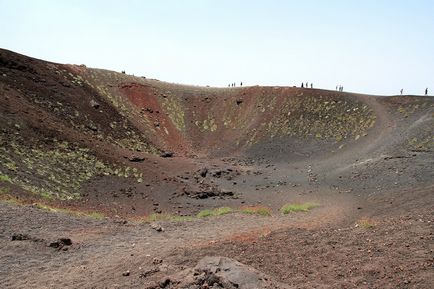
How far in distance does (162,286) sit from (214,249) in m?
2.82

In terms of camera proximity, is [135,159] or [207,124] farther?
[207,124]

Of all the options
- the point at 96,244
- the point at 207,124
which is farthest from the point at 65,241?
the point at 207,124

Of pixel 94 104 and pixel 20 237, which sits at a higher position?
pixel 94 104

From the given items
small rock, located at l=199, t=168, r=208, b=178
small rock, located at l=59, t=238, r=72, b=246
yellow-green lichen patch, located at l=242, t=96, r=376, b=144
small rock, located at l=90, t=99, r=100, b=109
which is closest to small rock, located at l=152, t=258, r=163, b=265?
small rock, located at l=59, t=238, r=72, b=246

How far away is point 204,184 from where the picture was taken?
105 feet

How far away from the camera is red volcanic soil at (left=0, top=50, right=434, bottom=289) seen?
388 inches

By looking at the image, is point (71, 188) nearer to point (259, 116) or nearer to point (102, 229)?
point (102, 229)

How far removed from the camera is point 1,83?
3434 cm

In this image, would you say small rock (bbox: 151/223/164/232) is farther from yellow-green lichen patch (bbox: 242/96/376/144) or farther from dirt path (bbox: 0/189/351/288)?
yellow-green lichen patch (bbox: 242/96/376/144)

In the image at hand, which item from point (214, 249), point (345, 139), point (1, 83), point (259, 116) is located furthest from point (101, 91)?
point (214, 249)

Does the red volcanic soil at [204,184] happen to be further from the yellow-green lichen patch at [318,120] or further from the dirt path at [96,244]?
the yellow-green lichen patch at [318,120]

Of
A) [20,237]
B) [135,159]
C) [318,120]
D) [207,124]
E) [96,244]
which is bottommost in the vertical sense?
[96,244]

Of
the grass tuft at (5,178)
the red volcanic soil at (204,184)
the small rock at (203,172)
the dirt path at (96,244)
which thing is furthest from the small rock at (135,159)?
the dirt path at (96,244)

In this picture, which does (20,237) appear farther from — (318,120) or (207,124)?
(207,124)
